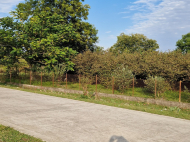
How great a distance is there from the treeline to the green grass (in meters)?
13.1

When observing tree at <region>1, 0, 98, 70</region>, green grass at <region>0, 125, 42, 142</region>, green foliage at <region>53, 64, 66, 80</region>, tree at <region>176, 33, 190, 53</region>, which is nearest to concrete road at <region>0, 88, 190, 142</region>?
green grass at <region>0, 125, 42, 142</region>

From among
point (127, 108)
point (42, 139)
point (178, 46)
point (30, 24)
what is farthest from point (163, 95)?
point (178, 46)

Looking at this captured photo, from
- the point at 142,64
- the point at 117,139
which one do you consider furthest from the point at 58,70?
the point at 117,139

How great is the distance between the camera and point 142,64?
19.0 metres

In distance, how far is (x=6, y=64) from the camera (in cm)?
2484

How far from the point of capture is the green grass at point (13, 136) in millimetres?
5761

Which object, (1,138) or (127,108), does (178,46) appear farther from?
(1,138)

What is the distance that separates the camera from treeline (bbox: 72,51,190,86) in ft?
55.6

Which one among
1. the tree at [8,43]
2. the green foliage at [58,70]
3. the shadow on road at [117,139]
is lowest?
the shadow on road at [117,139]

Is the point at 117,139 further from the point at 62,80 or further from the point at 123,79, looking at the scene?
the point at 62,80

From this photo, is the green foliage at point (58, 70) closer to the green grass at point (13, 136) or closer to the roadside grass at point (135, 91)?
the roadside grass at point (135, 91)

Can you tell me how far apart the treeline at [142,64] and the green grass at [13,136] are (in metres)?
13.1

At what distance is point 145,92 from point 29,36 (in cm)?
1409

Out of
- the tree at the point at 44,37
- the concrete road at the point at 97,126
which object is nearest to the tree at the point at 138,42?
the tree at the point at 44,37
